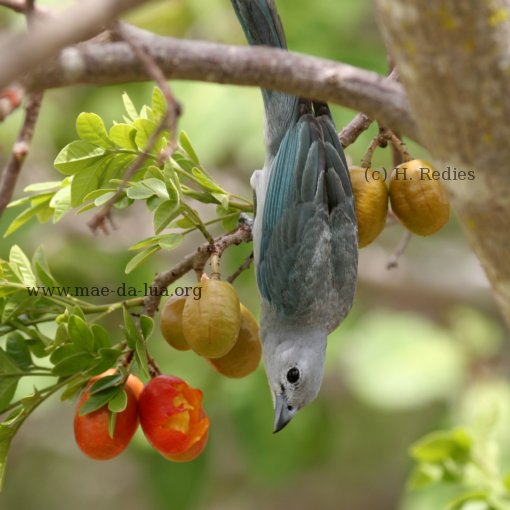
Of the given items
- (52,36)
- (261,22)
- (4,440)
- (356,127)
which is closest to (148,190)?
(4,440)

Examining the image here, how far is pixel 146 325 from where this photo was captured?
2172 mm

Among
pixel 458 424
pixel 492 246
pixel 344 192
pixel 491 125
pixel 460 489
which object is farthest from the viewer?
pixel 458 424

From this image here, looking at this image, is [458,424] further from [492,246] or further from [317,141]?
[492,246]

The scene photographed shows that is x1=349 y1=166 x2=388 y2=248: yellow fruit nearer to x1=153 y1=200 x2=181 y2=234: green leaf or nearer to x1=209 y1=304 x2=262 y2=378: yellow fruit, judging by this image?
x1=209 y1=304 x2=262 y2=378: yellow fruit

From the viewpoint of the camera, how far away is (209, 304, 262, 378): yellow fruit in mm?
2459

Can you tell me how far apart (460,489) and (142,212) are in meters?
2.80

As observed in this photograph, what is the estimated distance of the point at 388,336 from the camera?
16.3 ft

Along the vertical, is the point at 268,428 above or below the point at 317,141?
below

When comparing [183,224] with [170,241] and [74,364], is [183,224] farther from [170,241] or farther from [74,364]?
[74,364]

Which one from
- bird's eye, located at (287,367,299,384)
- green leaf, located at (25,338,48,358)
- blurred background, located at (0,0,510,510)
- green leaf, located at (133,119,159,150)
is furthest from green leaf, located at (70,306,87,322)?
blurred background, located at (0,0,510,510)

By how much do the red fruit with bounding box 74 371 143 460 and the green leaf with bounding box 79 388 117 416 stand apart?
0.03m

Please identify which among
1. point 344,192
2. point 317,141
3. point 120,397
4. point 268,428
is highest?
point 317,141

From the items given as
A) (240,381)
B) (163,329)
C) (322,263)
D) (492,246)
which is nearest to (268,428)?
(240,381)

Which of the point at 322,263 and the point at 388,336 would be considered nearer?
the point at 322,263
